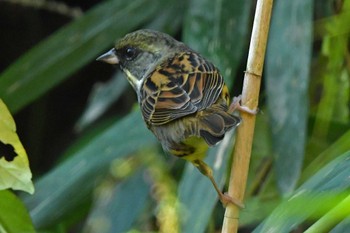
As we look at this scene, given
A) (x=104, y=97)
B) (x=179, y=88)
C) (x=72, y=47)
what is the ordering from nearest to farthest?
1. (x=179, y=88)
2. (x=72, y=47)
3. (x=104, y=97)

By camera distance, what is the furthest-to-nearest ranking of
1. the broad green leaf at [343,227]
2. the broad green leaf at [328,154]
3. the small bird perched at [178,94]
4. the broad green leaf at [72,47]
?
the broad green leaf at [72,47] → the broad green leaf at [328,154] → the small bird perched at [178,94] → the broad green leaf at [343,227]

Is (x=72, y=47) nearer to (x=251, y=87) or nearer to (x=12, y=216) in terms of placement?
(x=12, y=216)

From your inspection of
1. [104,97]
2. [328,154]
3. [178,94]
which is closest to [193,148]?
[178,94]

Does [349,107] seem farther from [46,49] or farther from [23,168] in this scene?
[23,168]

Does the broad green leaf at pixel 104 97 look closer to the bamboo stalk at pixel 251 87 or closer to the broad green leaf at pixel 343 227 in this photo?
the bamboo stalk at pixel 251 87

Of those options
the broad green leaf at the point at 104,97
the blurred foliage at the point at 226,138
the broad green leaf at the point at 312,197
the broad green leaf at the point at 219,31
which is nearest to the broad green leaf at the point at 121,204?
the blurred foliage at the point at 226,138

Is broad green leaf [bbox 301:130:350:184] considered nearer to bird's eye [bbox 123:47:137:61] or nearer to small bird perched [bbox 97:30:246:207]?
small bird perched [bbox 97:30:246:207]

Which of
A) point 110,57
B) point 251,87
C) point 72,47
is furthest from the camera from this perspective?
point 72,47
